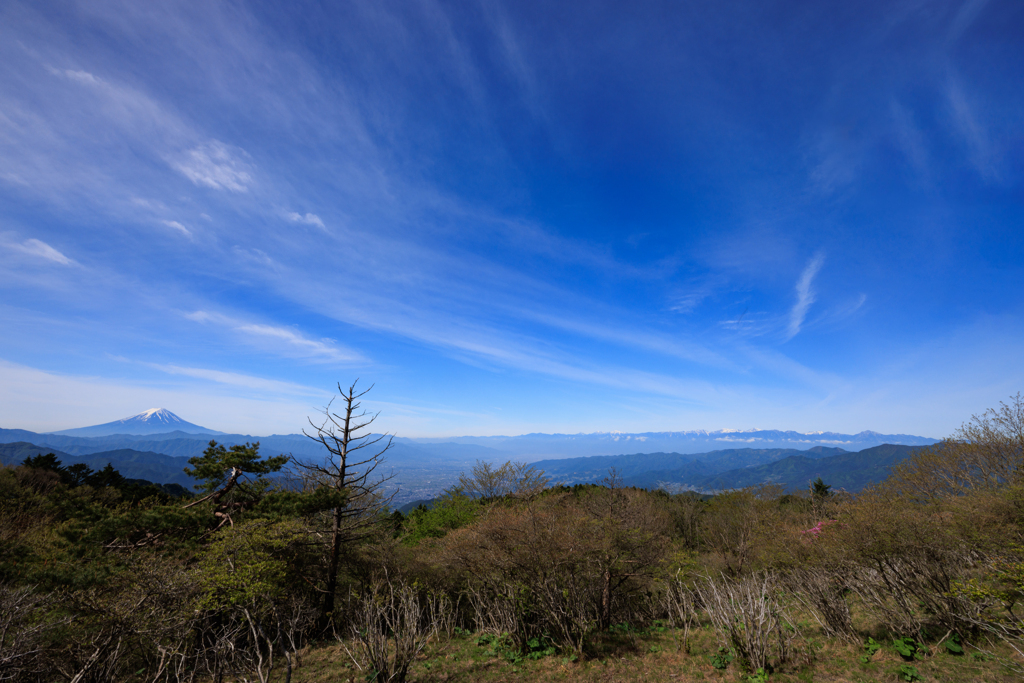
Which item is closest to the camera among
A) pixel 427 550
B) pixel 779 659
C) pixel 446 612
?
pixel 779 659

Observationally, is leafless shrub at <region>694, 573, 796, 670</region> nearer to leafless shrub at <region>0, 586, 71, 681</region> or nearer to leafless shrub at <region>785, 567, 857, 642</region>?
leafless shrub at <region>785, 567, 857, 642</region>

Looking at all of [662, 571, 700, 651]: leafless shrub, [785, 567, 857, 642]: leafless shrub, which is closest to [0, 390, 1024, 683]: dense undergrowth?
[785, 567, 857, 642]: leafless shrub

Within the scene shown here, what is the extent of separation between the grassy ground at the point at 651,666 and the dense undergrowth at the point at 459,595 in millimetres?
84

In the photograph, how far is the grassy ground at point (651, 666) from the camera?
1070cm

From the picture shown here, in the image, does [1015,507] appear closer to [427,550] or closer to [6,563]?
[427,550]

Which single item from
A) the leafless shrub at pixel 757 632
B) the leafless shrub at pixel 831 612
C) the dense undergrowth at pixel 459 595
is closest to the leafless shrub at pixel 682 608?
the dense undergrowth at pixel 459 595

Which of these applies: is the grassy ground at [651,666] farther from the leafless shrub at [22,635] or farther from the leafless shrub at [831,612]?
the leafless shrub at [22,635]

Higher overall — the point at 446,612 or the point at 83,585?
the point at 83,585

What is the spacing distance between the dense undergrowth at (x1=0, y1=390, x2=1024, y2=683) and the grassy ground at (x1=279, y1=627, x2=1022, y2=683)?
0.08 metres

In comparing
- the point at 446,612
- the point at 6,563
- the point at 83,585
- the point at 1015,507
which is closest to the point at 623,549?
the point at 446,612

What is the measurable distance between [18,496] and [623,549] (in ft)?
106

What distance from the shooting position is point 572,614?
542 inches

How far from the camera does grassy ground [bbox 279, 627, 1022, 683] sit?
1070cm

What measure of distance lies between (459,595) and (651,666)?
29.7ft
